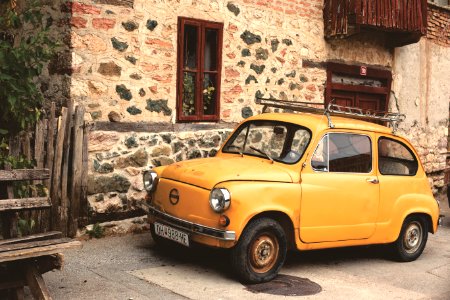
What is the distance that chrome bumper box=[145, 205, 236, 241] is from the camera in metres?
5.79

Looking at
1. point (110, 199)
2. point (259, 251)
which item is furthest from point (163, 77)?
point (259, 251)

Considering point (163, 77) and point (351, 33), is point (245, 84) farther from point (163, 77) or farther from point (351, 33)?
point (351, 33)

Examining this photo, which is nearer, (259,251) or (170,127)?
(259,251)

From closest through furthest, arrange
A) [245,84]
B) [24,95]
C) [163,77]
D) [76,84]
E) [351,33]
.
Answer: [24,95]
[76,84]
[163,77]
[245,84]
[351,33]

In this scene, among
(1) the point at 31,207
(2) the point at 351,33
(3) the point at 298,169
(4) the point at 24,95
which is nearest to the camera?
(1) the point at 31,207

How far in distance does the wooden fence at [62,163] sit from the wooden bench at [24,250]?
4.63 ft

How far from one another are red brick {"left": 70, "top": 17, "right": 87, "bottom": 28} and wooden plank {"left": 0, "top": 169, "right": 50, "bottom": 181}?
9.07ft

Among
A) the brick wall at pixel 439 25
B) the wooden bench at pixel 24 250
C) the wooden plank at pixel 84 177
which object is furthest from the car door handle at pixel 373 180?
the brick wall at pixel 439 25

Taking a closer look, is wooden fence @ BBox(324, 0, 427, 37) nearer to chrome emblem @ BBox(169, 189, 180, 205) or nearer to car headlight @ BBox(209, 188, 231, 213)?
chrome emblem @ BBox(169, 189, 180, 205)

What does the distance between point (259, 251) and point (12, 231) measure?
240cm

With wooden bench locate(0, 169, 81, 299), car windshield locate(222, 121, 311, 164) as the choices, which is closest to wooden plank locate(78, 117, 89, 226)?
car windshield locate(222, 121, 311, 164)

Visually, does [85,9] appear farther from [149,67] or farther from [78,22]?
[149,67]

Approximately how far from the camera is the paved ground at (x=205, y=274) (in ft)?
18.7

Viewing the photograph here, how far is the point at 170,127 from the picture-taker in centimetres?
851
